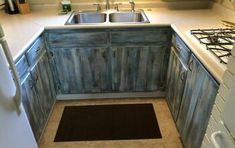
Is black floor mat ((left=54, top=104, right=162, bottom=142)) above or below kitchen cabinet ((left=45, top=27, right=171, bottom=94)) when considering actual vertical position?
below

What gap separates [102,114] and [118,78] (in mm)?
443

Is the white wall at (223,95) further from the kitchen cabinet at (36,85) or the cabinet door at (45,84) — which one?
the cabinet door at (45,84)

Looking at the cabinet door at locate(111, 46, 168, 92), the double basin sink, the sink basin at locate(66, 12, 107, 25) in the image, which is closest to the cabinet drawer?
the cabinet door at locate(111, 46, 168, 92)

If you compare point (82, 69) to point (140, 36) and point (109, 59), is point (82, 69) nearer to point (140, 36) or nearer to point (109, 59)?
point (109, 59)

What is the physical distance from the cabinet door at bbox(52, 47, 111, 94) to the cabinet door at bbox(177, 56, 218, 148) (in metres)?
0.92

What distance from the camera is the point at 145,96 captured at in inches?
96.7

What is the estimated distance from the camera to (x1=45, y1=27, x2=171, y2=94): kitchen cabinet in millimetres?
2025

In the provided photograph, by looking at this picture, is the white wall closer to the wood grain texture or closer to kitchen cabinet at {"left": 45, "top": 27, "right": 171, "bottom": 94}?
kitchen cabinet at {"left": 45, "top": 27, "right": 171, "bottom": 94}

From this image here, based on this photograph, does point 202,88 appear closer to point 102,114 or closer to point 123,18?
point 102,114

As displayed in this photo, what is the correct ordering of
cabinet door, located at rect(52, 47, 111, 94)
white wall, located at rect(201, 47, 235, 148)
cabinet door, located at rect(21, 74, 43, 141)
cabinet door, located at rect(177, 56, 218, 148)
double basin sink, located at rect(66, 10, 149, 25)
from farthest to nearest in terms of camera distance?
Result: double basin sink, located at rect(66, 10, 149, 25), cabinet door, located at rect(52, 47, 111, 94), cabinet door, located at rect(21, 74, 43, 141), cabinet door, located at rect(177, 56, 218, 148), white wall, located at rect(201, 47, 235, 148)

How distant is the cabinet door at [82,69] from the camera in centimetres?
211

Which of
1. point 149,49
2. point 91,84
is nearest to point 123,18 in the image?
point 149,49

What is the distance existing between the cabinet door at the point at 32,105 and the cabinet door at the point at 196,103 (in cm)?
129

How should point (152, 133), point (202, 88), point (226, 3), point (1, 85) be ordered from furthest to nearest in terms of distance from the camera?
point (226, 3)
point (152, 133)
point (202, 88)
point (1, 85)
